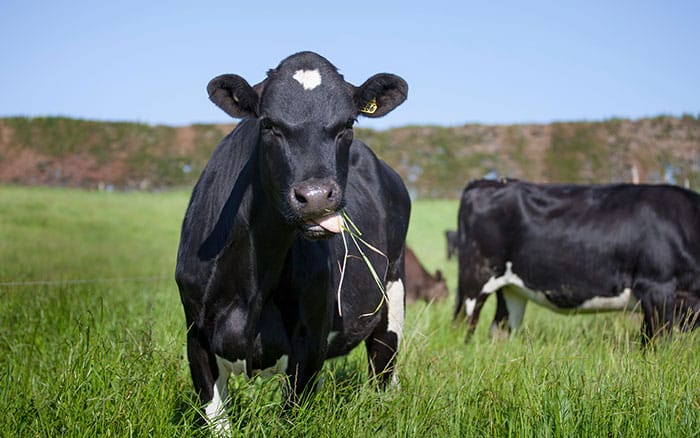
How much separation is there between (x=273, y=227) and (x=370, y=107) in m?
0.91

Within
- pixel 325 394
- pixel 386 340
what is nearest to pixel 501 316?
pixel 386 340

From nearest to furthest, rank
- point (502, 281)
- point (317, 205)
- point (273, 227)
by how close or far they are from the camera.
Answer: point (317, 205), point (273, 227), point (502, 281)

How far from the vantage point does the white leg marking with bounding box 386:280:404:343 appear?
19.0 feet

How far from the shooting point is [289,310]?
3801 mm

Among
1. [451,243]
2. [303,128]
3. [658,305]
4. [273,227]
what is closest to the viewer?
[303,128]

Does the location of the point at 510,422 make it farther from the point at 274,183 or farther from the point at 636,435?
the point at 274,183

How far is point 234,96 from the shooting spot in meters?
3.70

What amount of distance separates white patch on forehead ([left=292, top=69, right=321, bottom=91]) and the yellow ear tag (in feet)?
1.38

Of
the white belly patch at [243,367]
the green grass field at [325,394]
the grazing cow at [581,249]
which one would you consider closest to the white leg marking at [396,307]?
the green grass field at [325,394]

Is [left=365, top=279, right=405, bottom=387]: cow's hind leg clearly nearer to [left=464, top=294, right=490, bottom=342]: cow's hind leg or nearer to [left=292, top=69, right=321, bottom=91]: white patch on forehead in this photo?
[left=292, top=69, right=321, bottom=91]: white patch on forehead

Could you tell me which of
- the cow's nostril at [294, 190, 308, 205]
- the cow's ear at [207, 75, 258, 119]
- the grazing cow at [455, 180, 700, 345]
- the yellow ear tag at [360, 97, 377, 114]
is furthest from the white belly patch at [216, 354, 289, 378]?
the grazing cow at [455, 180, 700, 345]

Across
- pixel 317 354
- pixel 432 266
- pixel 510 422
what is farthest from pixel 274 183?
pixel 432 266

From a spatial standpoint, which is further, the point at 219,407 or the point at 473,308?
the point at 473,308

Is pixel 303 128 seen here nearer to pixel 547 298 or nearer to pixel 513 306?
pixel 547 298
